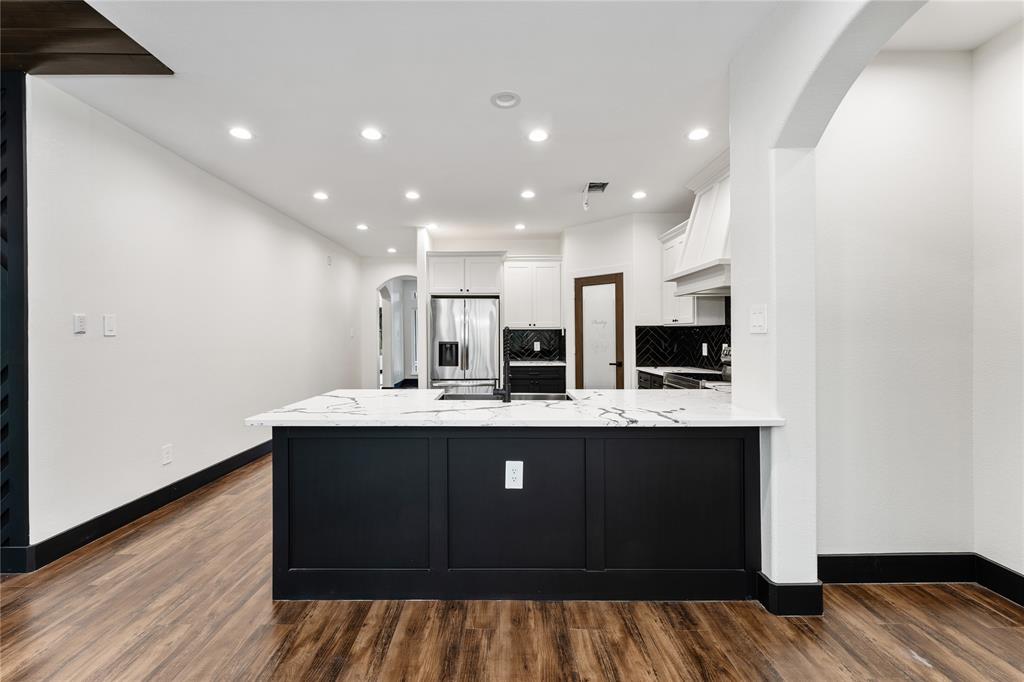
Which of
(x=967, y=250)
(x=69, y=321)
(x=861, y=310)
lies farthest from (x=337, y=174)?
(x=967, y=250)

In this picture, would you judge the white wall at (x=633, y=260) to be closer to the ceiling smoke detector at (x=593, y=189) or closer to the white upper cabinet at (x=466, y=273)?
the ceiling smoke detector at (x=593, y=189)

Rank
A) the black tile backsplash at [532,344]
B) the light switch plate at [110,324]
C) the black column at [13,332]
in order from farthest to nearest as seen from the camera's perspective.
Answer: the black tile backsplash at [532,344] → the light switch plate at [110,324] → the black column at [13,332]

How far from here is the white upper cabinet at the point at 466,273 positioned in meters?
6.16

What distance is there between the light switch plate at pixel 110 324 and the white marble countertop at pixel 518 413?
4.79ft

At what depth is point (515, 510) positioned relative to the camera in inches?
85.4

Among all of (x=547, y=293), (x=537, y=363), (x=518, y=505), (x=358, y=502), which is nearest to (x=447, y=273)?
(x=547, y=293)

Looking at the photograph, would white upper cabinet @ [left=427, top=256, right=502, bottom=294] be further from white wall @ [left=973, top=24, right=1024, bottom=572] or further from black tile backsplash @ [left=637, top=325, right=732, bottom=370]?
white wall @ [left=973, top=24, right=1024, bottom=572]

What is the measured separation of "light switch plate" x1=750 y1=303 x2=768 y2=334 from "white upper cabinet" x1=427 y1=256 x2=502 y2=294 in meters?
4.27

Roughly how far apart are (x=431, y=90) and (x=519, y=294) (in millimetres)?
3869

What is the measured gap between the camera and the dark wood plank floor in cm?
168

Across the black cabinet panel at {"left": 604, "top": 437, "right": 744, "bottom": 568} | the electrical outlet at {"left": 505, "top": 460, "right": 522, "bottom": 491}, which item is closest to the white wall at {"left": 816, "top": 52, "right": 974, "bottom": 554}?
the black cabinet panel at {"left": 604, "top": 437, "right": 744, "bottom": 568}

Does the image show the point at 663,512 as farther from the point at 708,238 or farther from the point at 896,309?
the point at 708,238

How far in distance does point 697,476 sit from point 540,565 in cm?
83

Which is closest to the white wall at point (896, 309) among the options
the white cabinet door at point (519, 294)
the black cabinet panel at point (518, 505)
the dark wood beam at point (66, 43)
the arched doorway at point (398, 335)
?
the black cabinet panel at point (518, 505)
